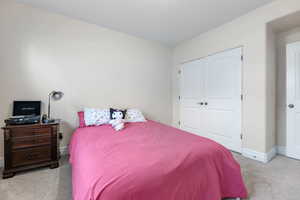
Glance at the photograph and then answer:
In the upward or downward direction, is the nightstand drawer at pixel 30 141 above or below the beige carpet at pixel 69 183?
above

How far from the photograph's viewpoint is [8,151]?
1.79 metres

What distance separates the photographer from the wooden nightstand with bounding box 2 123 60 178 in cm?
179

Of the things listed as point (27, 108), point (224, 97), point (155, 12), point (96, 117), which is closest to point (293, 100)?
point (224, 97)

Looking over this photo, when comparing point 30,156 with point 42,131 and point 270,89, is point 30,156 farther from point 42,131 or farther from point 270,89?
point 270,89

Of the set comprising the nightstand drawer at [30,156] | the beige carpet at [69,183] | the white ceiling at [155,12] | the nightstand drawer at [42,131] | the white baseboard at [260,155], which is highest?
the white ceiling at [155,12]

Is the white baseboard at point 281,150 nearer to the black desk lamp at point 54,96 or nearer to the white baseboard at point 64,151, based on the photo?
the white baseboard at point 64,151

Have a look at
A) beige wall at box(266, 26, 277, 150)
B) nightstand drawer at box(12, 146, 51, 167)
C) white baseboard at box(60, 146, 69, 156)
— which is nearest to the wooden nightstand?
nightstand drawer at box(12, 146, 51, 167)

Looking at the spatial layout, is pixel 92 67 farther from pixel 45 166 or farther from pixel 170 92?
pixel 170 92

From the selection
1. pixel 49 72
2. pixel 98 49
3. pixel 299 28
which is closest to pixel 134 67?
pixel 98 49

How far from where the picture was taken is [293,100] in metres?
2.40

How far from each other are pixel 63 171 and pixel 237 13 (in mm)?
3568

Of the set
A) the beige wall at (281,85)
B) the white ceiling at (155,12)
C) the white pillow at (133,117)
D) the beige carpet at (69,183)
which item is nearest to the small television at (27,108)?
the beige carpet at (69,183)

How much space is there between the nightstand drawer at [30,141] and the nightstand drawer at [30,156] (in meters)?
0.06

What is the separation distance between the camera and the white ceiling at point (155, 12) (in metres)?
2.17
